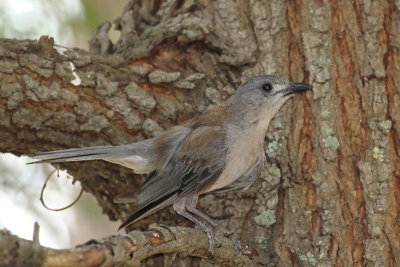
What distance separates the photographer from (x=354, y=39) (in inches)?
161

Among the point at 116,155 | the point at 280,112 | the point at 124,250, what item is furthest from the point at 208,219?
the point at 124,250

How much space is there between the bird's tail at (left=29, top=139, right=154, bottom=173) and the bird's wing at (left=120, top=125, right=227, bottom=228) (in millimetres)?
183

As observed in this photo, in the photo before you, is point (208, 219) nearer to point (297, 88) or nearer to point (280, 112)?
point (280, 112)

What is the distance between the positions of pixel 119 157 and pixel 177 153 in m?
0.54

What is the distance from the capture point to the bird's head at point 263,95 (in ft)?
13.9

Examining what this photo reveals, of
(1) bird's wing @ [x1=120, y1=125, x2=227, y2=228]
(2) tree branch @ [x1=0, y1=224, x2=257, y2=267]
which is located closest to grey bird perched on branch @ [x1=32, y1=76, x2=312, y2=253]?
(1) bird's wing @ [x1=120, y1=125, x2=227, y2=228]

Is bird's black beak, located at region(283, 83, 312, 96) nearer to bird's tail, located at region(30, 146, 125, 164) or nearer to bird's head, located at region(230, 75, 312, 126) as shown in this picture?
bird's head, located at region(230, 75, 312, 126)

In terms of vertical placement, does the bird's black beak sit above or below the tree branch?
above

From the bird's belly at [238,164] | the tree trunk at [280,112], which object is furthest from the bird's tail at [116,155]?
the bird's belly at [238,164]

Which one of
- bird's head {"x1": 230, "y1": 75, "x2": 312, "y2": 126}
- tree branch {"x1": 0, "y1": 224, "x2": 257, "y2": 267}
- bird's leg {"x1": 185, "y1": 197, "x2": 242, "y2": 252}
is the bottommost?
tree branch {"x1": 0, "y1": 224, "x2": 257, "y2": 267}

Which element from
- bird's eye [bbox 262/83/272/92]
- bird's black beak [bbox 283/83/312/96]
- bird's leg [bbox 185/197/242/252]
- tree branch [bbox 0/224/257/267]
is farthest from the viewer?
bird's eye [bbox 262/83/272/92]

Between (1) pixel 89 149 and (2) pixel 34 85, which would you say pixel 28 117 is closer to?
(2) pixel 34 85

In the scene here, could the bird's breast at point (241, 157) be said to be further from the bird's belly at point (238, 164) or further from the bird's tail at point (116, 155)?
the bird's tail at point (116, 155)

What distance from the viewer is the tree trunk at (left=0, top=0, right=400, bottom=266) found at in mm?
3832
